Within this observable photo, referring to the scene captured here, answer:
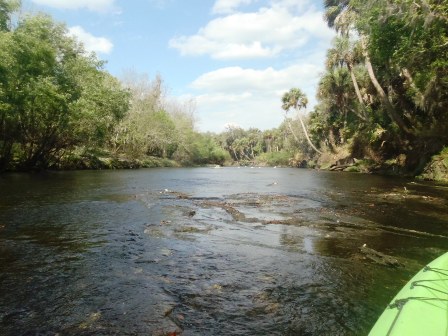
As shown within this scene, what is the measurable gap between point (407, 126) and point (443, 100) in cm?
495

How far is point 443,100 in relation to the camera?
22359 millimetres

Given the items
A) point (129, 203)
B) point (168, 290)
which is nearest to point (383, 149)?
point (129, 203)

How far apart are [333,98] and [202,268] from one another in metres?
40.1

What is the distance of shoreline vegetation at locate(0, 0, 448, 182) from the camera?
1823 centimetres

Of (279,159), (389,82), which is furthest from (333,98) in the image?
(279,159)

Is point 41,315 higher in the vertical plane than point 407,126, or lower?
lower

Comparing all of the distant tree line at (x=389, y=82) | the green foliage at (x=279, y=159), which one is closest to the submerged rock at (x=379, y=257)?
the distant tree line at (x=389, y=82)

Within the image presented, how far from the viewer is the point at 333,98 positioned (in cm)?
4178

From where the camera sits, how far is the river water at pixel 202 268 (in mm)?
3803

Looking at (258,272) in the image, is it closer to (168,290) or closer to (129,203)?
(168,290)

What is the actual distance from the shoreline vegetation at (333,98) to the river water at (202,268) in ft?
37.2

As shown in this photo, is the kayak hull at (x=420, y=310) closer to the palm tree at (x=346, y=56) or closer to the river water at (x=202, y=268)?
the river water at (x=202, y=268)

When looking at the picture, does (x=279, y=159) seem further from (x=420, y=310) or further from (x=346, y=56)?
(x=420, y=310)

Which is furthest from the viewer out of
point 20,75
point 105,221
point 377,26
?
point 20,75
